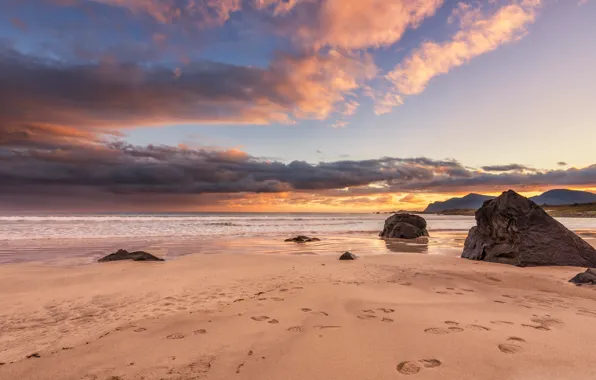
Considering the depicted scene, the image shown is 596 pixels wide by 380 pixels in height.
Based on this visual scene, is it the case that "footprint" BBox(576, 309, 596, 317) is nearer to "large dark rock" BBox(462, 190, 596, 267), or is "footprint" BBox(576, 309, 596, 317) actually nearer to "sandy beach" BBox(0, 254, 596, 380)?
"sandy beach" BBox(0, 254, 596, 380)

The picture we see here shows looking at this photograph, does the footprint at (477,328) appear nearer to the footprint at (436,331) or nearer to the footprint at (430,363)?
the footprint at (436,331)

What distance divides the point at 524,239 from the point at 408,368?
10.4m

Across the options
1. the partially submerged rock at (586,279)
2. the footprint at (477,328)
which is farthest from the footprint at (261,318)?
the partially submerged rock at (586,279)

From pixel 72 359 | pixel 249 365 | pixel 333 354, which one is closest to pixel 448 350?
pixel 333 354

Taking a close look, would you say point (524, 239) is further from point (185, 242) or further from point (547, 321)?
point (185, 242)

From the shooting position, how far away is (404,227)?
76.5 ft

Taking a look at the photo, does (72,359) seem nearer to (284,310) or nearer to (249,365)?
(249,365)

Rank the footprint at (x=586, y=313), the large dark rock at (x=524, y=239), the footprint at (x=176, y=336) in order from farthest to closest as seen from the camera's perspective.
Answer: the large dark rock at (x=524, y=239) → the footprint at (x=586, y=313) → the footprint at (x=176, y=336)

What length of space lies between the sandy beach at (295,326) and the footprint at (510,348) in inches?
0.5

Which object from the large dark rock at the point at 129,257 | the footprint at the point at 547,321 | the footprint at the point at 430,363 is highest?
the footprint at the point at 430,363

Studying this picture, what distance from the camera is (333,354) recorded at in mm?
3684

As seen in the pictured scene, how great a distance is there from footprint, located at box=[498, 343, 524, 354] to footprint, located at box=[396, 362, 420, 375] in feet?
4.01

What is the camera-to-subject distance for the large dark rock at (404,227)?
75.9ft

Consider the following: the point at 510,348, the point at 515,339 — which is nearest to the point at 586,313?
the point at 515,339
